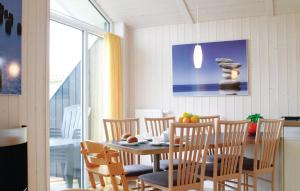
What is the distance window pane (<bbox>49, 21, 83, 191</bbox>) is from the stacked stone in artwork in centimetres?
207

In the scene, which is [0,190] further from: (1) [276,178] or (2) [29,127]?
(1) [276,178]

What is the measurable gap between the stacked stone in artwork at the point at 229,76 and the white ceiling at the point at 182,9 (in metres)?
0.67

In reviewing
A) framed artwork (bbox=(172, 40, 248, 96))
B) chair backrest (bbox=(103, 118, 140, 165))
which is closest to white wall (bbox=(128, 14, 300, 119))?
framed artwork (bbox=(172, 40, 248, 96))

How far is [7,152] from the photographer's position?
266 centimetres

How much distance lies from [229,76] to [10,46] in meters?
3.10

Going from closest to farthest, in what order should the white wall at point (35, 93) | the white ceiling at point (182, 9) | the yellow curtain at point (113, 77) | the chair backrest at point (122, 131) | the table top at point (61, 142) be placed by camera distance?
the white wall at point (35, 93)
the chair backrest at point (122, 131)
the table top at point (61, 142)
the white ceiling at point (182, 9)
the yellow curtain at point (113, 77)

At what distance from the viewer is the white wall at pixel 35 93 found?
316 centimetres

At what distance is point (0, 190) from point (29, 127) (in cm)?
80

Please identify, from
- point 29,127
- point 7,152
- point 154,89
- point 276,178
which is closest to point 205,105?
point 154,89

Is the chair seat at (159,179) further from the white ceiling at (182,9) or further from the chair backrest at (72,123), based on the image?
the white ceiling at (182,9)

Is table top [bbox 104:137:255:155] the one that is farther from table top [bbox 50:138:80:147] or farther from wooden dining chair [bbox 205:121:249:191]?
table top [bbox 50:138:80:147]

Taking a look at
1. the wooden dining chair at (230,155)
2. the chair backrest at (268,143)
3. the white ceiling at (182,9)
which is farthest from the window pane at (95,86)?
the chair backrest at (268,143)

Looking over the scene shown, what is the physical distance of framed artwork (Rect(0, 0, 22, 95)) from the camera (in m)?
2.80

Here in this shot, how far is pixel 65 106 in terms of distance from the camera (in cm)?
438
